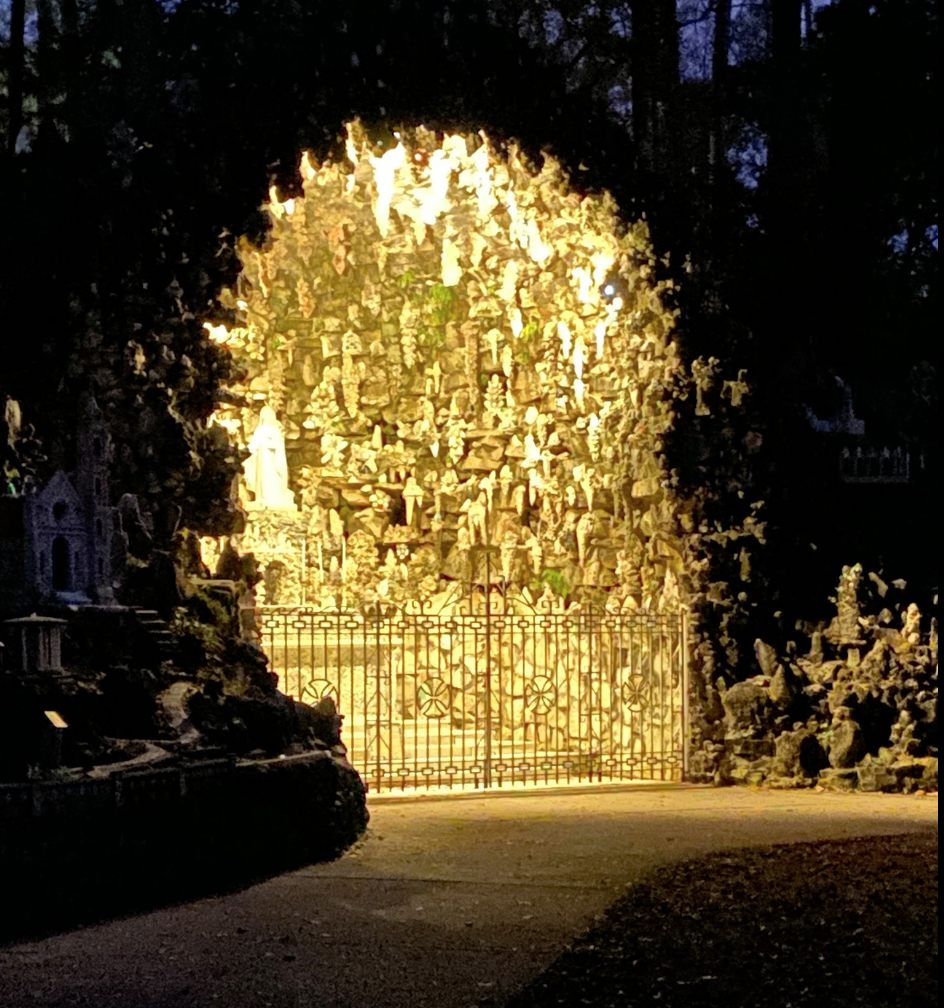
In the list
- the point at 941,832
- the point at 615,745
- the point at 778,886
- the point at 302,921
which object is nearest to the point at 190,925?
the point at 302,921

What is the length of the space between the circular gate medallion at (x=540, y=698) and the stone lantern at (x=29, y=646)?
6432mm

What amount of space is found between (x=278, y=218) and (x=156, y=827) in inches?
378

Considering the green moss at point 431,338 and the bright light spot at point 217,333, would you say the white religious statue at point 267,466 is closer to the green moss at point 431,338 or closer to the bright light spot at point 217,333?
the bright light spot at point 217,333

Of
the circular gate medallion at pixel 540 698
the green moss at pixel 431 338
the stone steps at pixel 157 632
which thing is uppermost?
the green moss at pixel 431 338

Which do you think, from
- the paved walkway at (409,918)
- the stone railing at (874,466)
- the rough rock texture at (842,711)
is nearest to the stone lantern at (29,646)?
the paved walkway at (409,918)

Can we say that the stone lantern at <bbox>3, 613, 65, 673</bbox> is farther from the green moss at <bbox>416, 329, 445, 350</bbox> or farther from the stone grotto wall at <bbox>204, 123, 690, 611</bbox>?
the green moss at <bbox>416, 329, 445, 350</bbox>

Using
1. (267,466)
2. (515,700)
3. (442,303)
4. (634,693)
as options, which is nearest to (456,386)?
(442,303)

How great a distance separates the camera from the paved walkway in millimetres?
6059

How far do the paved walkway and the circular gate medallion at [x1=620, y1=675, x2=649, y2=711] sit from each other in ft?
7.45

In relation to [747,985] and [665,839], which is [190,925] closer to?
[747,985]

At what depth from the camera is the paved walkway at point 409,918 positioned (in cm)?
606

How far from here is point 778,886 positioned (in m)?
7.67

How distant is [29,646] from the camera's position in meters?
7.69

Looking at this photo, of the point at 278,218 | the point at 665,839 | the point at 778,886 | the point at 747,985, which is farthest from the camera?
the point at 278,218
